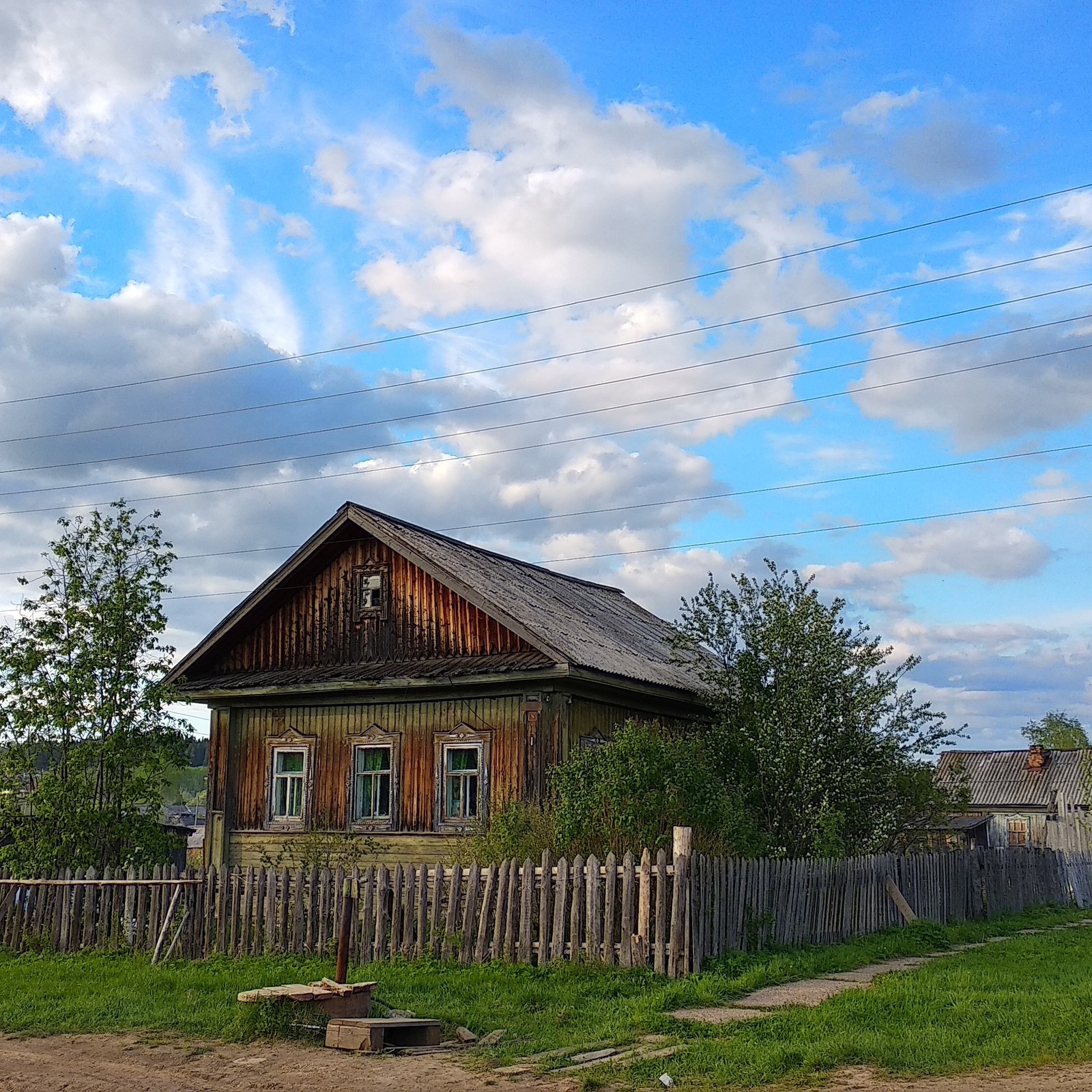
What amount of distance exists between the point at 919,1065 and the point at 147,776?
14.3 m

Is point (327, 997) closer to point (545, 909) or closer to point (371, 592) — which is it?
point (545, 909)

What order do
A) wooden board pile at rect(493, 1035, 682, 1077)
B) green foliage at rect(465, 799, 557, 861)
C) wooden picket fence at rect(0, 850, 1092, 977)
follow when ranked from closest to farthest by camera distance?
1. wooden board pile at rect(493, 1035, 682, 1077)
2. wooden picket fence at rect(0, 850, 1092, 977)
3. green foliage at rect(465, 799, 557, 861)

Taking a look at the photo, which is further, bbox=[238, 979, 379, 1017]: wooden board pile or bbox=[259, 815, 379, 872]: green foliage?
bbox=[259, 815, 379, 872]: green foliage

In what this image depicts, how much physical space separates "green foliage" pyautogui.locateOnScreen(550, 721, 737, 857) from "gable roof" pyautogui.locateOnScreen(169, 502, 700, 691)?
2549mm

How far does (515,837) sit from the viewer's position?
1473 cm

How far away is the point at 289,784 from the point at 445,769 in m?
3.32

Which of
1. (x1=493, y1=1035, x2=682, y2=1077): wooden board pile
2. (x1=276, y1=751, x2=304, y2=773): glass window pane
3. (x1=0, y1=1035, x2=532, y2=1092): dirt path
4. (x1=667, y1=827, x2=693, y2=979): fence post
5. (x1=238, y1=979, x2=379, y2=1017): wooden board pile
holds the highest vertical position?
(x1=276, y1=751, x2=304, y2=773): glass window pane

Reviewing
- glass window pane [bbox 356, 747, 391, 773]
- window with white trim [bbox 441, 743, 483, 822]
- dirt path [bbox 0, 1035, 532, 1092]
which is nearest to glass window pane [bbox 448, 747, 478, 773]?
window with white trim [bbox 441, 743, 483, 822]

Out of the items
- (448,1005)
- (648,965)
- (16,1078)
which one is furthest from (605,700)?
(16,1078)

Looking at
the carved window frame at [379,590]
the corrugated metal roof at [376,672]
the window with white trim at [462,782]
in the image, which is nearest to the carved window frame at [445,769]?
the window with white trim at [462,782]

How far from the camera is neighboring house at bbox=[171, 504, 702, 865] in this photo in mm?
18172

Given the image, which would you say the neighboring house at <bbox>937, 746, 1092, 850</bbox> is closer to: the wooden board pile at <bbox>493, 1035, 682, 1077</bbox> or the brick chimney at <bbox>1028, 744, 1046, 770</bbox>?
the brick chimney at <bbox>1028, 744, 1046, 770</bbox>

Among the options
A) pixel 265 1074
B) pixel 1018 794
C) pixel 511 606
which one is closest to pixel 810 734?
pixel 511 606

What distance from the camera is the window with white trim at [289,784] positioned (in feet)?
66.5
